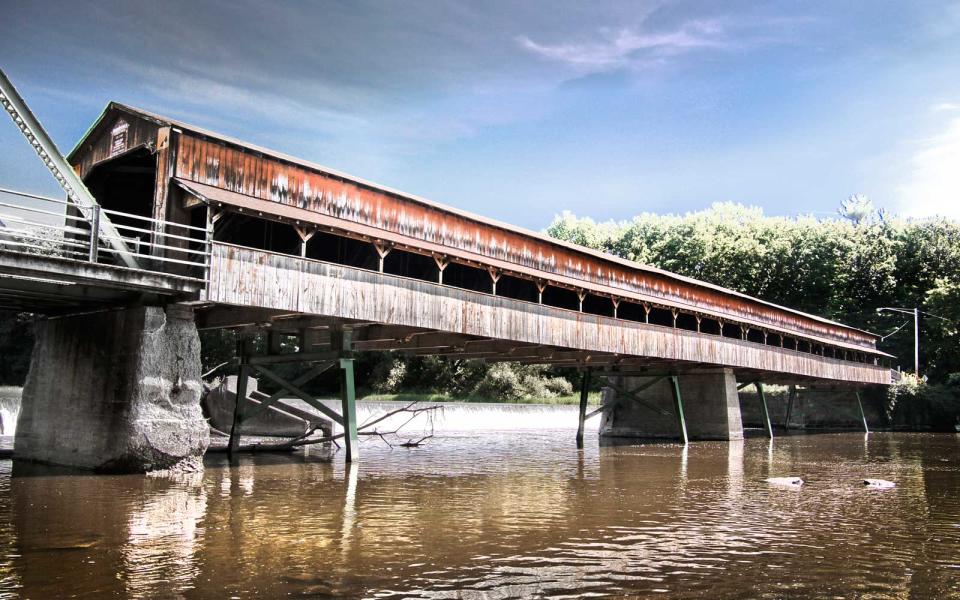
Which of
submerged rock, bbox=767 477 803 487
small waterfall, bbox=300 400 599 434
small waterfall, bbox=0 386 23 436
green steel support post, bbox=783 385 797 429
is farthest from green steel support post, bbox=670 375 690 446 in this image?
small waterfall, bbox=0 386 23 436

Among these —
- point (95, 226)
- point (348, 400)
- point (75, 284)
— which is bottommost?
point (348, 400)

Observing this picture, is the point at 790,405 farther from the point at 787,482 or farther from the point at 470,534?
the point at 470,534

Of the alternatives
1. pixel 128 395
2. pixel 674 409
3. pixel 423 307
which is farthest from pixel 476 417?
pixel 128 395

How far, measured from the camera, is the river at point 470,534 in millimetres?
7863

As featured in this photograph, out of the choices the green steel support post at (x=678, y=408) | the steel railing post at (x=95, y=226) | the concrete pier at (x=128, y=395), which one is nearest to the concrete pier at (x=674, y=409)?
the green steel support post at (x=678, y=408)

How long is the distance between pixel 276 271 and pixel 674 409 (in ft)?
78.5

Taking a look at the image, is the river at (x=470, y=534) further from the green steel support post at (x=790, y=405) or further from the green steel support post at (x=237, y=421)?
the green steel support post at (x=790, y=405)

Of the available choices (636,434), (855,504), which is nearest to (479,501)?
(855,504)

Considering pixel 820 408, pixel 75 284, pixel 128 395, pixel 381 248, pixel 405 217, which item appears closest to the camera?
pixel 75 284

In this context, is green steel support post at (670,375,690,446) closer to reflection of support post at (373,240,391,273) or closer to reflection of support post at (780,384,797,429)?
reflection of support post at (373,240,391,273)

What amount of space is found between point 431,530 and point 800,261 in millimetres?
66112

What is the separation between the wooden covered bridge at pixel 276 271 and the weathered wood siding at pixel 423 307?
0.15 feet

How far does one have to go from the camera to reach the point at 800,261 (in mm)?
69688

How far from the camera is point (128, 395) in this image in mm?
15672
